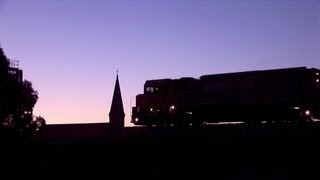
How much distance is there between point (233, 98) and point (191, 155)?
459 inches


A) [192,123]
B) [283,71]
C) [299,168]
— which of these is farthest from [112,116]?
[299,168]

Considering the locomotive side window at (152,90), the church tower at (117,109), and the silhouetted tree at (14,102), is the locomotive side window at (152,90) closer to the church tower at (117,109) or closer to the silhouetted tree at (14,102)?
the church tower at (117,109)

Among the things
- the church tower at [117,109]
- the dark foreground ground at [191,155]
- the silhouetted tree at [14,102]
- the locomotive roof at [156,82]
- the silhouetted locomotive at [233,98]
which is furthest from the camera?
the church tower at [117,109]

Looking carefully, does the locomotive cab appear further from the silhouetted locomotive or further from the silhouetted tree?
the silhouetted tree

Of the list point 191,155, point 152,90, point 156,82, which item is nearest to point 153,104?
point 152,90

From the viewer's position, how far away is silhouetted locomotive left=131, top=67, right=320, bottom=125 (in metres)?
38.0

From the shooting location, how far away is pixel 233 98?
41062 mm

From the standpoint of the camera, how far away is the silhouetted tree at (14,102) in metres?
28.2

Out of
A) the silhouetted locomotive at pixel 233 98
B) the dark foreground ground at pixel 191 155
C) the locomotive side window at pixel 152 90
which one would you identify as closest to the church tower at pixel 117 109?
the silhouetted locomotive at pixel 233 98

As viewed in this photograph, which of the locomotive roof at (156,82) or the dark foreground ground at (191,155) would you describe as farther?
the locomotive roof at (156,82)

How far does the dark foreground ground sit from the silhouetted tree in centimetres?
127

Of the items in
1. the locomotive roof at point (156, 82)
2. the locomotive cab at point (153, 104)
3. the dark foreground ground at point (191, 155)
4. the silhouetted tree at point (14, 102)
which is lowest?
the dark foreground ground at point (191, 155)

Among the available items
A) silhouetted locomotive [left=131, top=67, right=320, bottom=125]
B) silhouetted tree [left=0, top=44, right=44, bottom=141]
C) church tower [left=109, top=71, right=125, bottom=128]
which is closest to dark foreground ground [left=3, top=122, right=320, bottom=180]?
silhouetted tree [left=0, top=44, right=44, bottom=141]

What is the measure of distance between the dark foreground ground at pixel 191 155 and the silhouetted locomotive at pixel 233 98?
619 centimetres
